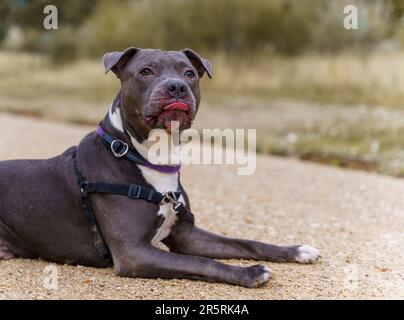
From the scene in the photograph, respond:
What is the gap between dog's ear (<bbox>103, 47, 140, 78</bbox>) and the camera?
496 cm

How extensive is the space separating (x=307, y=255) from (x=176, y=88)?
1.61 meters

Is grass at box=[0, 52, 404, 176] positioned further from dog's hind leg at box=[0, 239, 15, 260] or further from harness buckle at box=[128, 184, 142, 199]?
dog's hind leg at box=[0, 239, 15, 260]

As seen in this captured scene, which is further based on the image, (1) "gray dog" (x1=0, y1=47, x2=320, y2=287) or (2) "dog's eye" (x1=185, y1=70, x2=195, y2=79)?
(2) "dog's eye" (x1=185, y1=70, x2=195, y2=79)

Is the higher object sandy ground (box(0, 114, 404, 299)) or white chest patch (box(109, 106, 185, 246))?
white chest patch (box(109, 106, 185, 246))

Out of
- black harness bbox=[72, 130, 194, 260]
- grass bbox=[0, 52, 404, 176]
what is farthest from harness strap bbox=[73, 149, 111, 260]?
grass bbox=[0, 52, 404, 176]

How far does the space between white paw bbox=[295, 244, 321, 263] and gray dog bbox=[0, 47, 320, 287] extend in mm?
728

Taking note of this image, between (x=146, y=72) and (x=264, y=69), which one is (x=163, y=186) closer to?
(x=146, y=72)

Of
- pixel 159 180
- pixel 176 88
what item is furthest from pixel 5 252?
pixel 176 88

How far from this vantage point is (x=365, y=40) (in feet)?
72.3

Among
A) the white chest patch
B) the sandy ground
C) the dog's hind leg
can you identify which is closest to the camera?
the sandy ground

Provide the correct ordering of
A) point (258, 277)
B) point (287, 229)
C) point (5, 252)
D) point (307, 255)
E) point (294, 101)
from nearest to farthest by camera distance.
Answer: point (258, 277) < point (5, 252) < point (307, 255) < point (287, 229) < point (294, 101)

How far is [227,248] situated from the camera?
5445mm
